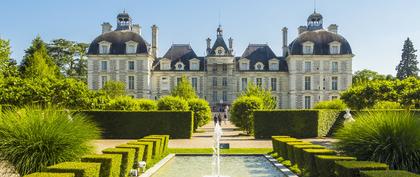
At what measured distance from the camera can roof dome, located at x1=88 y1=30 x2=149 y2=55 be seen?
2055 inches

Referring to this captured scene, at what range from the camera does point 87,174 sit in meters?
8.00

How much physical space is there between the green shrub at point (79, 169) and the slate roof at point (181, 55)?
4590cm

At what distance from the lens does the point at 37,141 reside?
9.70 metres

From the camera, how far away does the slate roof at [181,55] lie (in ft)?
179

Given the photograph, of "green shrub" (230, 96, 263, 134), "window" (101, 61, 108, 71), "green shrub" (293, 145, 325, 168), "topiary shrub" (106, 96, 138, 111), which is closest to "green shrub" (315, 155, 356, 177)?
"green shrub" (293, 145, 325, 168)

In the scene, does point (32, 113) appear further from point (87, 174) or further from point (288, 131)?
point (288, 131)

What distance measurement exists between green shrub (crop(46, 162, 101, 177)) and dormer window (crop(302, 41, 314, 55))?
4559 cm

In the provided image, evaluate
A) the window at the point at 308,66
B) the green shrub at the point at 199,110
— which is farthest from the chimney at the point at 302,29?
the green shrub at the point at 199,110

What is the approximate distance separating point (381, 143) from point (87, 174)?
6011mm

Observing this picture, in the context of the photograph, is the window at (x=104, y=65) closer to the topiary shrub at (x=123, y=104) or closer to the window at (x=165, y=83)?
the window at (x=165, y=83)

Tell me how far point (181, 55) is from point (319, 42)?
14.7 meters

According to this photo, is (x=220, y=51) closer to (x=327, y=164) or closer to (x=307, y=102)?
(x=307, y=102)

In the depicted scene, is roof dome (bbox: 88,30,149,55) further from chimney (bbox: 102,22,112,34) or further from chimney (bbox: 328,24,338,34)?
chimney (bbox: 328,24,338,34)

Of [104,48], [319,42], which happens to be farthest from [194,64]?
[319,42]
